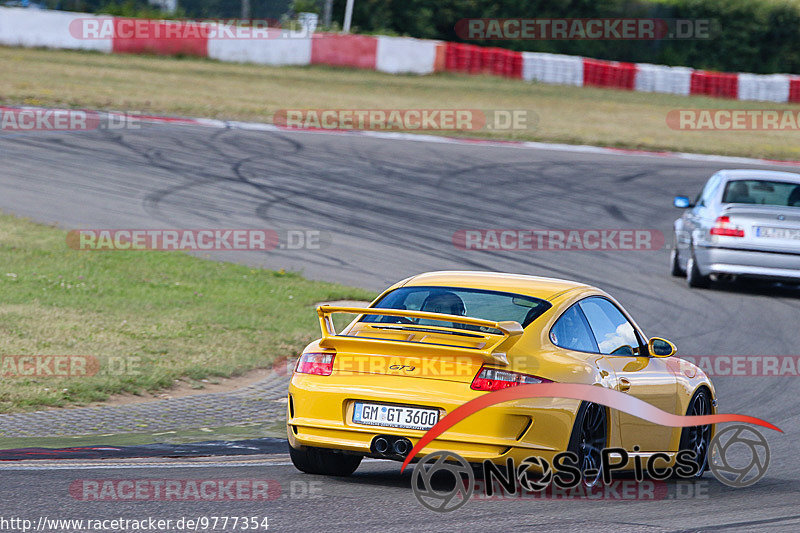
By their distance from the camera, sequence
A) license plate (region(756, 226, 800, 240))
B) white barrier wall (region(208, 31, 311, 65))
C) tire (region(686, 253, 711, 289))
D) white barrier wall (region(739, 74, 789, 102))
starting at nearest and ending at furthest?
license plate (region(756, 226, 800, 240)) < tire (region(686, 253, 711, 289)) < white barrier wall (region(208, 31, 311, 65)) < white barrier wall (region(739, 74, 789, 102))

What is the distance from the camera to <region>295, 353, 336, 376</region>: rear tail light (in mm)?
6652

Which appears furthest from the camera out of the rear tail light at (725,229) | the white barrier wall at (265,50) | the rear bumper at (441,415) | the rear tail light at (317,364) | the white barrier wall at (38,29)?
the white barrier wall at (265,50)

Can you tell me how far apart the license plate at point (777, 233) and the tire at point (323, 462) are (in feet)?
32.0

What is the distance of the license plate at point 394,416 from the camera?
20.5 feet

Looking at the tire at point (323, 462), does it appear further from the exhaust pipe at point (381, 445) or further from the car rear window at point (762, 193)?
the car rear window at point (762, 193)

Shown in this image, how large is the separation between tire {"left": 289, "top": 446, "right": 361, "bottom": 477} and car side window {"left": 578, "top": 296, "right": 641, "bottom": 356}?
168 centimetres

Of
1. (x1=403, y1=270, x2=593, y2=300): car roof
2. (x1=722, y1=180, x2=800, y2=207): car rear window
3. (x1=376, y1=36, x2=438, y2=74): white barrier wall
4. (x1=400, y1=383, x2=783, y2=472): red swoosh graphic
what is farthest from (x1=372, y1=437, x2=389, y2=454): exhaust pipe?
(x1=376, y1=36, x2=438, y2=74): white barrier wall

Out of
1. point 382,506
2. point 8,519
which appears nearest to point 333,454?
point 382,506

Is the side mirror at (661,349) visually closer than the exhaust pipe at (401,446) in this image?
No

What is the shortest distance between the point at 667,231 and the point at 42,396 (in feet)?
43.0

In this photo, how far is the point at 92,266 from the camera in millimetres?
13891

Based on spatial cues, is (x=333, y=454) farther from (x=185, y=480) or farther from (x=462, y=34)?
(x=462, y=34)

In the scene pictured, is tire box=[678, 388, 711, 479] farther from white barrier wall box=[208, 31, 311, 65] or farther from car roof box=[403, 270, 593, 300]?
white barrier wall box=[208, 31, 311, 65]

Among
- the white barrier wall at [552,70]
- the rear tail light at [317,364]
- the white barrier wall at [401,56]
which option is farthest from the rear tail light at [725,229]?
the white barrier wall at [552,70]
